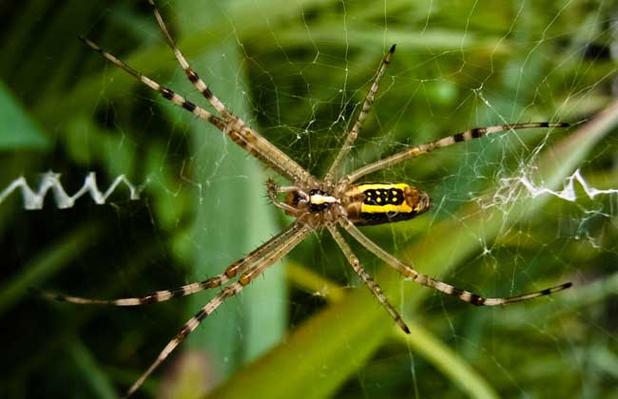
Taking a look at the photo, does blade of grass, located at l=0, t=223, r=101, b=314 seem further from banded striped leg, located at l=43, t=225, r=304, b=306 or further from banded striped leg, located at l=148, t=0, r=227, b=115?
banded striped leg, located at l=148, t=0, r=227, b=115

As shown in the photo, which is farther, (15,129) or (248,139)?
(248,139)

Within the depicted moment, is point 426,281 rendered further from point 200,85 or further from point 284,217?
point 200,85

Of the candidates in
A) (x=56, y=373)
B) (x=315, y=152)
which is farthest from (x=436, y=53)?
(x=56, y=373)

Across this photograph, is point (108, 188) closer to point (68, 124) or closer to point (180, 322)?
point (68, 124)

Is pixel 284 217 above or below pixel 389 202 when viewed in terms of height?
above

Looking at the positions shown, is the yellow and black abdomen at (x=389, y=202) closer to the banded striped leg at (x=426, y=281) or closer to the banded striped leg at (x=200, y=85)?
the banded striped leg at (x=426, y=281)

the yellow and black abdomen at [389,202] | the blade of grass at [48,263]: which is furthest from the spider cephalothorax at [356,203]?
the blade of grass at [48,263]

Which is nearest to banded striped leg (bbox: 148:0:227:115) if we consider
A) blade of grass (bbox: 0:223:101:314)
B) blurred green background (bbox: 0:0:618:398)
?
blurred green background (bbox: 0:0:618:398)

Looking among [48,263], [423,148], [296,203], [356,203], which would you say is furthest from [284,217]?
[48,263]

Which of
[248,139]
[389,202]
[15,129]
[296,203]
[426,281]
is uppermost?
[15,129]
